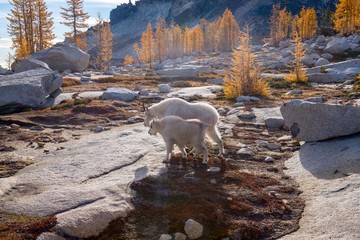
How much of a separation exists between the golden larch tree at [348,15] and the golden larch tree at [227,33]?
3026 cm

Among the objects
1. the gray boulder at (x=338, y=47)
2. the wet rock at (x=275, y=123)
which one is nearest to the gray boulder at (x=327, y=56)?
the gray boulder at (x=338, y=47)

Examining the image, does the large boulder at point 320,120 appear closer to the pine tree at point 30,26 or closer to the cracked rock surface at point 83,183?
the cracked rock surface at point 83,183

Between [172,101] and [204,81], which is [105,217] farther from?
[204,81]

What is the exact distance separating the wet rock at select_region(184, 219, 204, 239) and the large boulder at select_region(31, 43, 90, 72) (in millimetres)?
36854

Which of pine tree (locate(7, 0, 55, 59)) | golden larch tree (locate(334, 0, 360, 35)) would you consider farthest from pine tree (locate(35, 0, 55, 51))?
golden larch tree (locate(334, 0, 360, 35))

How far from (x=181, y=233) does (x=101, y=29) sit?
6012cm

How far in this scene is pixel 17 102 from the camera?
19.2 metres

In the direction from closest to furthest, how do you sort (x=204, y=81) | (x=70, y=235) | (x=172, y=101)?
(x=70, y=235) → (x=172, y=101) → (x=204, y=81)

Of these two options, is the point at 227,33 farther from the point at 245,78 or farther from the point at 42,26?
the point at 245,78

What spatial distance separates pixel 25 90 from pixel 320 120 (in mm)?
15468

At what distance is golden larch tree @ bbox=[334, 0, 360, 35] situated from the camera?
73562 mm

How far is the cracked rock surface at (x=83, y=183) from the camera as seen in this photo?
680cm

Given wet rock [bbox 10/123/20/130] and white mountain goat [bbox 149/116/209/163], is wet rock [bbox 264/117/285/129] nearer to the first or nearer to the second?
white mountain goat [bbox 149/116/209/163]

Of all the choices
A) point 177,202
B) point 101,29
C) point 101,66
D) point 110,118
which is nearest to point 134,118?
point 110,118
